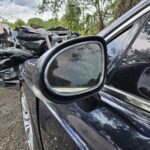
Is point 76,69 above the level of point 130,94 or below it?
above

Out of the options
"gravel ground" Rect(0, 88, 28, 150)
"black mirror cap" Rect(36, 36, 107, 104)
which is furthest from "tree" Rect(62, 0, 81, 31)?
"black mirror cap" Rect(36, 36, 107, 104)

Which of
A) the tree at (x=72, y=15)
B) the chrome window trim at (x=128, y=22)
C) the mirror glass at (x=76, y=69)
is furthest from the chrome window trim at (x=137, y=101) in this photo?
the tree at (x=72, y=15)

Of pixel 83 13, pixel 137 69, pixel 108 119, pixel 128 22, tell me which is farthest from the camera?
pixel 83 13

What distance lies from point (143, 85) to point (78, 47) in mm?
328

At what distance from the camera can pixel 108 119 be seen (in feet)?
5.42

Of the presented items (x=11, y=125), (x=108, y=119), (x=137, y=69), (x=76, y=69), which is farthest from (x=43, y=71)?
(x=11, y=125)

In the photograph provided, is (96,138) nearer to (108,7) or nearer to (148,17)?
(148,17)

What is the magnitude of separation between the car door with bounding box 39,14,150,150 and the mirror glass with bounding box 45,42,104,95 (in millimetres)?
145

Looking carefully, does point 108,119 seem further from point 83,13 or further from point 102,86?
point 83,13

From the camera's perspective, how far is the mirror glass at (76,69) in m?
1.58

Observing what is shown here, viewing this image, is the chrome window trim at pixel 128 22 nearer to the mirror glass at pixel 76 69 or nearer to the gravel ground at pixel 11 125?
the mirror glass at pixel 76 69

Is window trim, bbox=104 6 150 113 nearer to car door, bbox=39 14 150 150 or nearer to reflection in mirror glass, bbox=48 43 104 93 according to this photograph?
car door, bbox=39 14 150 150

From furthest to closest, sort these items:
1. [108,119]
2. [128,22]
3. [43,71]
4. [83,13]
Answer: [83,13] → [128,22] → [108,119] → [43,71]

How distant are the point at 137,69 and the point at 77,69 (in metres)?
0.30
